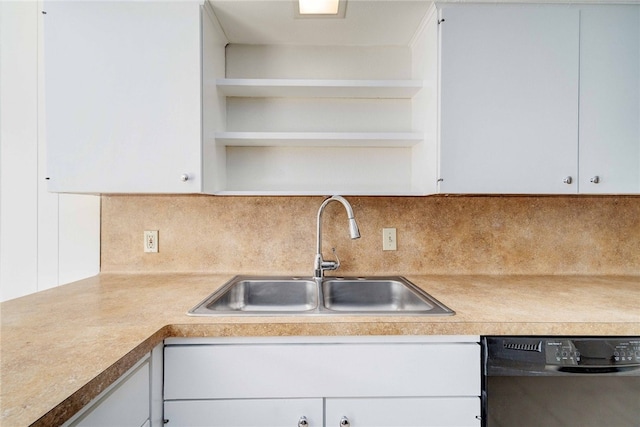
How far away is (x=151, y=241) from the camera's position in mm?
1553

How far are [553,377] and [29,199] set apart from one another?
218 centimetres

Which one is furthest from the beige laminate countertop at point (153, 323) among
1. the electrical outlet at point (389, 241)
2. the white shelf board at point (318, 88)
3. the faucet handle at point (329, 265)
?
the white shelf board at point (318, 88)

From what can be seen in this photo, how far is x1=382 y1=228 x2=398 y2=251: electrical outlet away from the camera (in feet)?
5.15

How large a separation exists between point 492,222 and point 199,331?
1416 mm

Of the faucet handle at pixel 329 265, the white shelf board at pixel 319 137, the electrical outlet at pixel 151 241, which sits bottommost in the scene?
the faucet handle at pixel 329 265

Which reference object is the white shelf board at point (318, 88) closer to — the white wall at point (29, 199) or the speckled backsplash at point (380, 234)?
the speckled backsplash at point (380, 234)

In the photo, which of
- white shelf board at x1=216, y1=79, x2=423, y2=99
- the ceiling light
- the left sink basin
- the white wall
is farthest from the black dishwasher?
the white wall

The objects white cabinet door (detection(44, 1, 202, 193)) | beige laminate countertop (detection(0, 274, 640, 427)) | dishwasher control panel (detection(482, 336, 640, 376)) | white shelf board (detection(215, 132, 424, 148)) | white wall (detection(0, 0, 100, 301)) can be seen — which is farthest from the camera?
white wall (detection(0, 0, 100, 301))

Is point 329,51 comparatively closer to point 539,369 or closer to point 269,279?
point 269,279

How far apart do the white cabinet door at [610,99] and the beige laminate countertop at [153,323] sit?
46 cm

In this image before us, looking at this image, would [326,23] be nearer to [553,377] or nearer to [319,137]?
[319,137]

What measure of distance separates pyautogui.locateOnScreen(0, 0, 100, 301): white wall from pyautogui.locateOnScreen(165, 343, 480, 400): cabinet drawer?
3.27 feet

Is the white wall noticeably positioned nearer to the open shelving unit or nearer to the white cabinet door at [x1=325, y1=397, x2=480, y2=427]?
the open shelving unit

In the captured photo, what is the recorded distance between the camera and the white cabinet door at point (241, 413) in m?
0.89
